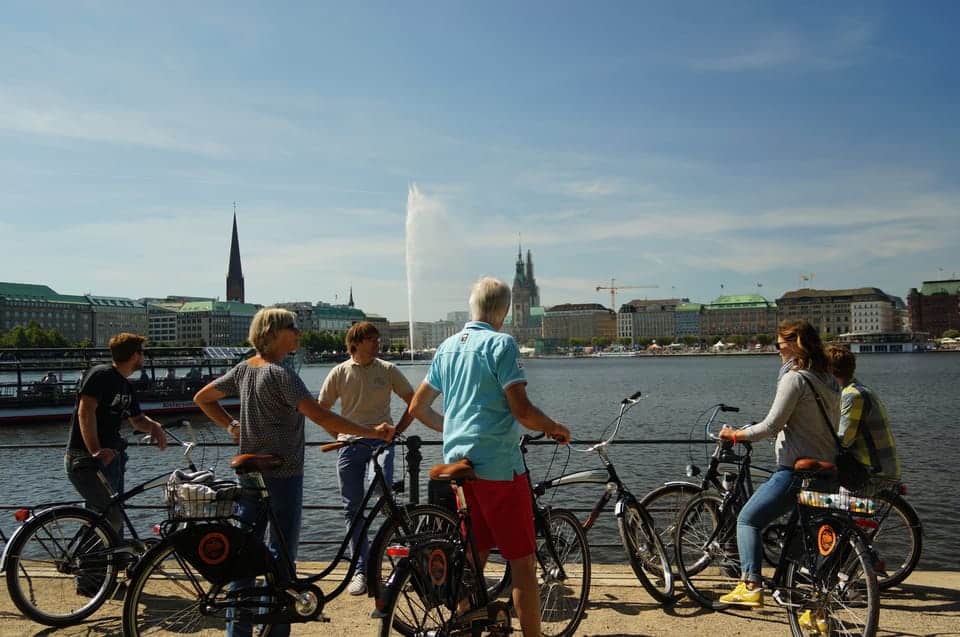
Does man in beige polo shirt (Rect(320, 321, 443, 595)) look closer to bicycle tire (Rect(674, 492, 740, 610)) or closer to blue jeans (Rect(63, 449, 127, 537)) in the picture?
blue jeans (Rect(63, 449, 127, 537))

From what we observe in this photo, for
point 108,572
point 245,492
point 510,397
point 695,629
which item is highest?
point 510,397

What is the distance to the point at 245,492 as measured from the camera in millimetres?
4652

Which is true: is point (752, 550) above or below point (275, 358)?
below

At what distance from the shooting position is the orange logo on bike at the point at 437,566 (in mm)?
4281

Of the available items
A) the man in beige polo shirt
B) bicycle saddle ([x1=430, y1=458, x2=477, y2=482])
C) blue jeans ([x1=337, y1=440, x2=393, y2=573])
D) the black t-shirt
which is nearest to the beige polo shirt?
the man in beige polo shirt

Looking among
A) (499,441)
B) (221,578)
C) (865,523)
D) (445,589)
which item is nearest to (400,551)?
(445,589)

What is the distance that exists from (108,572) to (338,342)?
189836 millimetres

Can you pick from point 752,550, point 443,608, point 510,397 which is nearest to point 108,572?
point 443,608

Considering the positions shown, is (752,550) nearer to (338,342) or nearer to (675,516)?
(675,516)

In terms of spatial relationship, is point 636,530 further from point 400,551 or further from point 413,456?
point 400,551

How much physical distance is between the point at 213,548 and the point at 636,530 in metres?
3.07

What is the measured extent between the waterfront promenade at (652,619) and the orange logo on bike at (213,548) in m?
0.94

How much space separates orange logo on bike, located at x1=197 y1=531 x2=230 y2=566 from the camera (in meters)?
4.32

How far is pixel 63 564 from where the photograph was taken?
5570 millimetres
